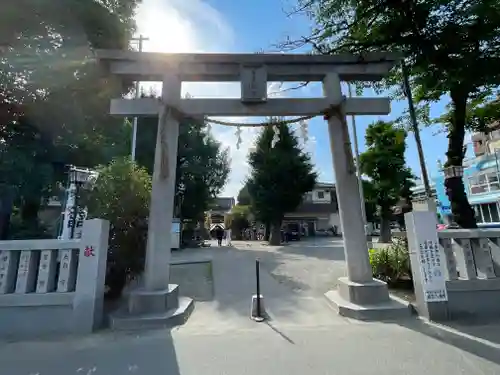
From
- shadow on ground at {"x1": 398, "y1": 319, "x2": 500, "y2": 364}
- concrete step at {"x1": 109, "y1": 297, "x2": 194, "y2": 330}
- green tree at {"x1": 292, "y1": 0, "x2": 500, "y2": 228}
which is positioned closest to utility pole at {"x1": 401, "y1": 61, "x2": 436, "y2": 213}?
green tree at {"x1": 292, "y1": 0, "x2": 500, "y2": 228}

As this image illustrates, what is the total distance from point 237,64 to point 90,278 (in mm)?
4230

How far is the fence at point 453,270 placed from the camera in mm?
4262

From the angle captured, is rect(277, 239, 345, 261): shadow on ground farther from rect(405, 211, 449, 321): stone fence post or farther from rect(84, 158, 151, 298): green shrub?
rect(84, 158, 151, 298): green shrub

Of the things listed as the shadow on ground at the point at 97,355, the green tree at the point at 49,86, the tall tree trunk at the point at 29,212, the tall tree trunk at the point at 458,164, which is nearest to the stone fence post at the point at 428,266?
the tall tree trunk at the point at 458,164

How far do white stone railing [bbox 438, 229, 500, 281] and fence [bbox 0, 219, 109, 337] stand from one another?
204 inches

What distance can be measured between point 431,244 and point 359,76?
3.19m

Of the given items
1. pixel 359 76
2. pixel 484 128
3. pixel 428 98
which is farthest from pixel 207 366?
pixel 484 128

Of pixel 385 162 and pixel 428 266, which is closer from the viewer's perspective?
pixel 428 266

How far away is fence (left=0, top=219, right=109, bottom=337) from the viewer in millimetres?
4145

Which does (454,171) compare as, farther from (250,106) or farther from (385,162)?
(385,162)

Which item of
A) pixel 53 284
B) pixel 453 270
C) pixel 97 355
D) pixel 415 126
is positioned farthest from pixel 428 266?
pixel 53 284

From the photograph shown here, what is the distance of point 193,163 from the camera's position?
718 inches

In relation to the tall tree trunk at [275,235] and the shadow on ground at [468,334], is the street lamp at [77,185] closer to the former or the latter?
the shadow on ground at [468,334]

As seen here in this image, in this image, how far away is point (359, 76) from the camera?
553 cm
